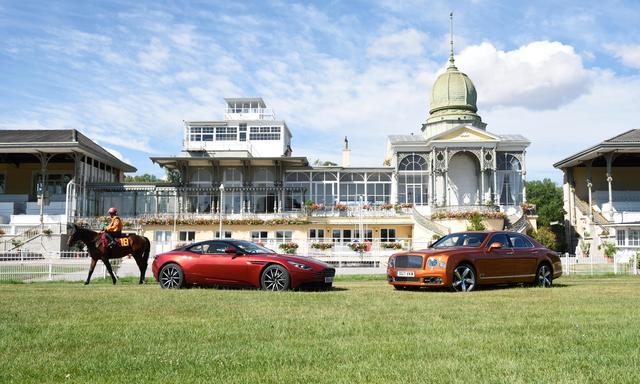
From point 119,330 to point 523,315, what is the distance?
5613 mm

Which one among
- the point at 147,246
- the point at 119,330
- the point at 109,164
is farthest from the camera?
the point at 109,164

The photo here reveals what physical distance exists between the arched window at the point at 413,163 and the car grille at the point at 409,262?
3385cm

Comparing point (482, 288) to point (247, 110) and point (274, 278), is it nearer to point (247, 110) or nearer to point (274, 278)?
point (274, 278)

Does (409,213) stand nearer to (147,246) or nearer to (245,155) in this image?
(245,155)

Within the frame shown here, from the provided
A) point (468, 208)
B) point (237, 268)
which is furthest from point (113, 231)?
point (468, 208)

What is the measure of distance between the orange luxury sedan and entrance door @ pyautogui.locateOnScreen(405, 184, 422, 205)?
32.3 metres

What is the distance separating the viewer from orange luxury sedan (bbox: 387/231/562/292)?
511 inches

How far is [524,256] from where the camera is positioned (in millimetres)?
13953

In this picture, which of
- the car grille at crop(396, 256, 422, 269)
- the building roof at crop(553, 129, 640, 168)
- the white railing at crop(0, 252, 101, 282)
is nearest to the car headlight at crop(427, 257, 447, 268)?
the car grille at crop(396, 256, 422, 269)

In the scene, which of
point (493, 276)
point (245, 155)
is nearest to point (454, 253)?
point (493, 276)

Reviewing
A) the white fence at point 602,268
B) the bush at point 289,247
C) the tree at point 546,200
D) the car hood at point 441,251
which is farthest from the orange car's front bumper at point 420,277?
the tree at point 546,200

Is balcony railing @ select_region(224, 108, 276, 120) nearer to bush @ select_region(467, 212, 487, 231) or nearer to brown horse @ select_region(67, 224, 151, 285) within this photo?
bush @ select_region(467, 212, 487, 231)

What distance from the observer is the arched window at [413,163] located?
47031 mm

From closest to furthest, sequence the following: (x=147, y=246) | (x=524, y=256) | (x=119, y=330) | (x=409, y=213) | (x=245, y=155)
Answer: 1. (x=119, y=330)
2. (x=524, y=256)
3. (x=147, y=246)
4. (x=409, y=213)
5. (x=245, y=155)
